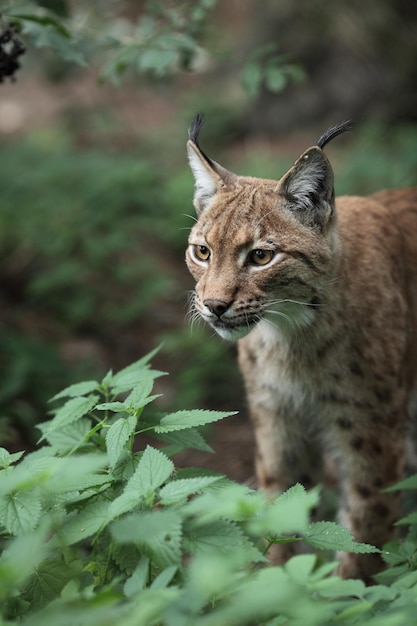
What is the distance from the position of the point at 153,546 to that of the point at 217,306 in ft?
4.91

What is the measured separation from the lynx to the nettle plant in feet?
3.01

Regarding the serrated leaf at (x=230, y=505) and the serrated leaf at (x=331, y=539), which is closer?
the serrated leaf at (x=230, y=505)

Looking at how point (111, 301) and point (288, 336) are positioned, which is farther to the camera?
point (111, 301)

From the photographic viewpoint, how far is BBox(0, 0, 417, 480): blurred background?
5.34 m

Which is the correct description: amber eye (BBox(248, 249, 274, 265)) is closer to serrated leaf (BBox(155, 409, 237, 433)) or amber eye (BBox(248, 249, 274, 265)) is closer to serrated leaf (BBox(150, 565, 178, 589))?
serrated leaf (BBox(155, 409, 237, 433))

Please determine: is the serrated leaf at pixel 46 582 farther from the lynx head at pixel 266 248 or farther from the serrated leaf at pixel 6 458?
the lynx head at pixel 266 248

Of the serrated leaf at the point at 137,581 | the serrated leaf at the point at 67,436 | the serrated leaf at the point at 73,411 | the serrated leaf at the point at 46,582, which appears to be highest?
the serrated leaf at the point at 73,411

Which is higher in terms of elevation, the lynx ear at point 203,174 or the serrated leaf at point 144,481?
the lynx ear at point 203,174

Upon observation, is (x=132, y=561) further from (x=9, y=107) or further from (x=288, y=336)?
(x=9, y=107)

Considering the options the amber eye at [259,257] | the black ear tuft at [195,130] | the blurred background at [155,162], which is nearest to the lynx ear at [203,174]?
the black ear tuft at [195,130]

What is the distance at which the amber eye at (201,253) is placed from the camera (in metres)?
4.02

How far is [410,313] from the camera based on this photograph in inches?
185

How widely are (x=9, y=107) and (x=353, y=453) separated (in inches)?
552

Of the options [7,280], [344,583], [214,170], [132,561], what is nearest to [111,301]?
[7,280]
